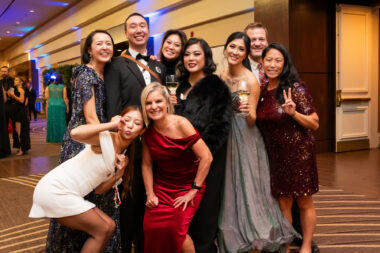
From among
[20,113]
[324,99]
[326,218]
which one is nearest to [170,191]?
[326,218]

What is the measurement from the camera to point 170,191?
2404 mm

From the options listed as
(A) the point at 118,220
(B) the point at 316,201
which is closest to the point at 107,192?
(A) the point at 118,220

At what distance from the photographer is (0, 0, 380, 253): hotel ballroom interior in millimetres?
3479

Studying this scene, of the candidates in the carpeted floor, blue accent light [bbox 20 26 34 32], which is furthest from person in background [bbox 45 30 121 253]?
blue accent light [bbox 20 26 34 32]

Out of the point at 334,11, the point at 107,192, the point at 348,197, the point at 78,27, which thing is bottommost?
the point at 348,197

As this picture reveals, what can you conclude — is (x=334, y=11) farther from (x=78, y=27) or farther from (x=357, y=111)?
(x=78, y=27)

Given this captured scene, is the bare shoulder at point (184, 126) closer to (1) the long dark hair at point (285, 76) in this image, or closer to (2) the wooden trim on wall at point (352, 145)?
(1) the long dark hair at point (285, 76)

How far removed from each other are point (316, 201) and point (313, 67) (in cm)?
348

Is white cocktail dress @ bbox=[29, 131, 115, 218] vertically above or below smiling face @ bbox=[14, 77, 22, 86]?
below

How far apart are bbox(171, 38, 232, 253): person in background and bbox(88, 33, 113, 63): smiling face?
566mm

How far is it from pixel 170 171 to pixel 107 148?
45cm

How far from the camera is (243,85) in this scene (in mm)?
2371

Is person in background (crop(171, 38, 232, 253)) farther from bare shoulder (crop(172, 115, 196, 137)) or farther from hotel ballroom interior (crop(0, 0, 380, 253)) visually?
hotel ballroom interior (crop(0, 0, 380, 253))

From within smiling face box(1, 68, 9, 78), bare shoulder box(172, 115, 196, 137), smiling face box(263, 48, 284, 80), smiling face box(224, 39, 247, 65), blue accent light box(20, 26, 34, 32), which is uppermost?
blue accent light box(20, 26, 34, 32)
